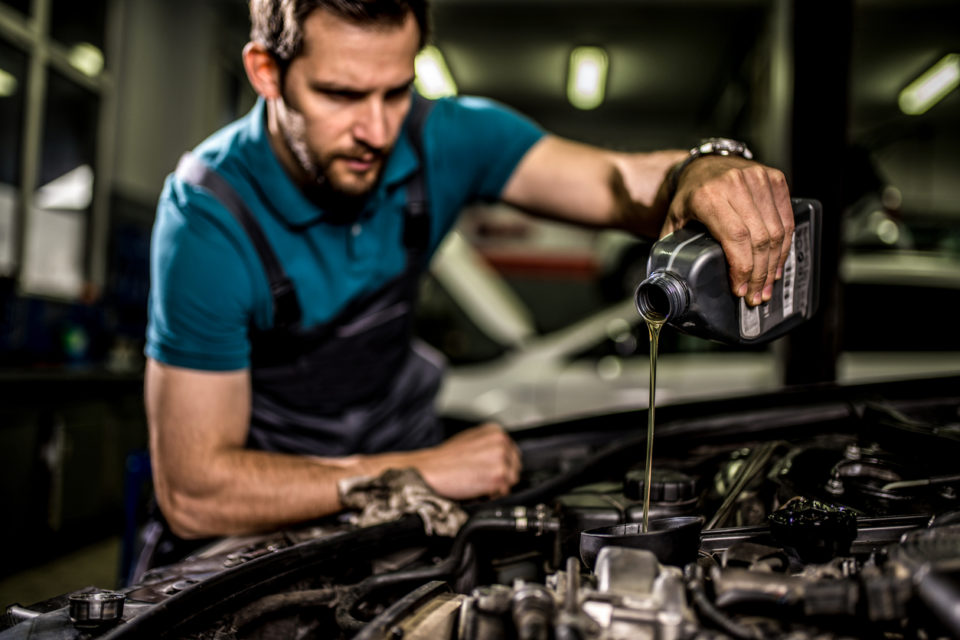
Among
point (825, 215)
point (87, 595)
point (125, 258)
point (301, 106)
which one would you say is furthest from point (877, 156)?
point (87, 595)

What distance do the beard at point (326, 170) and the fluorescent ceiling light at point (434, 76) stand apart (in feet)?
17.2

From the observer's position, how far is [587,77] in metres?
7.33

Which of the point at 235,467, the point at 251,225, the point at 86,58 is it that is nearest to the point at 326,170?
the point at 251,225

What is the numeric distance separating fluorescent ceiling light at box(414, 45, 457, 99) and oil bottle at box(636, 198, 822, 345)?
5.75m

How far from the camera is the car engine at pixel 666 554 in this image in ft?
1.71

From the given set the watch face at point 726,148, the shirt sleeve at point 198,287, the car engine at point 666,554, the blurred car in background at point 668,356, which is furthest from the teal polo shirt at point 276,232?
the blurred car in background at point 668,356

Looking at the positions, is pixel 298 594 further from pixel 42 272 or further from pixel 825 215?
pixel 42 272

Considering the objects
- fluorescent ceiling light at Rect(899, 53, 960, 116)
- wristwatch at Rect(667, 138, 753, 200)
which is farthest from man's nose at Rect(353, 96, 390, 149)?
fluorescent ceiling light at Rect(899, 53, 960, 116)

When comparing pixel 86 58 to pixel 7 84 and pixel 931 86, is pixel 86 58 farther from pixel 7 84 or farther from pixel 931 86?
pixel 931 86

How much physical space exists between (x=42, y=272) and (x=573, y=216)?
160 inches

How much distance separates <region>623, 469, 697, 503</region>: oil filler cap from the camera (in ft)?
2.89

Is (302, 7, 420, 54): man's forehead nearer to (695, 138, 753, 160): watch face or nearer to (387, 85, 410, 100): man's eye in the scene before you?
(387, 85, 410, 100): man's eye

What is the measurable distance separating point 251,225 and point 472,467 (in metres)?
0.56

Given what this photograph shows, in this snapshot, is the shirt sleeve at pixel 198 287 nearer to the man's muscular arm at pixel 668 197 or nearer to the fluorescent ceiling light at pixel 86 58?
the man's muscular arm at pixel 668 197
